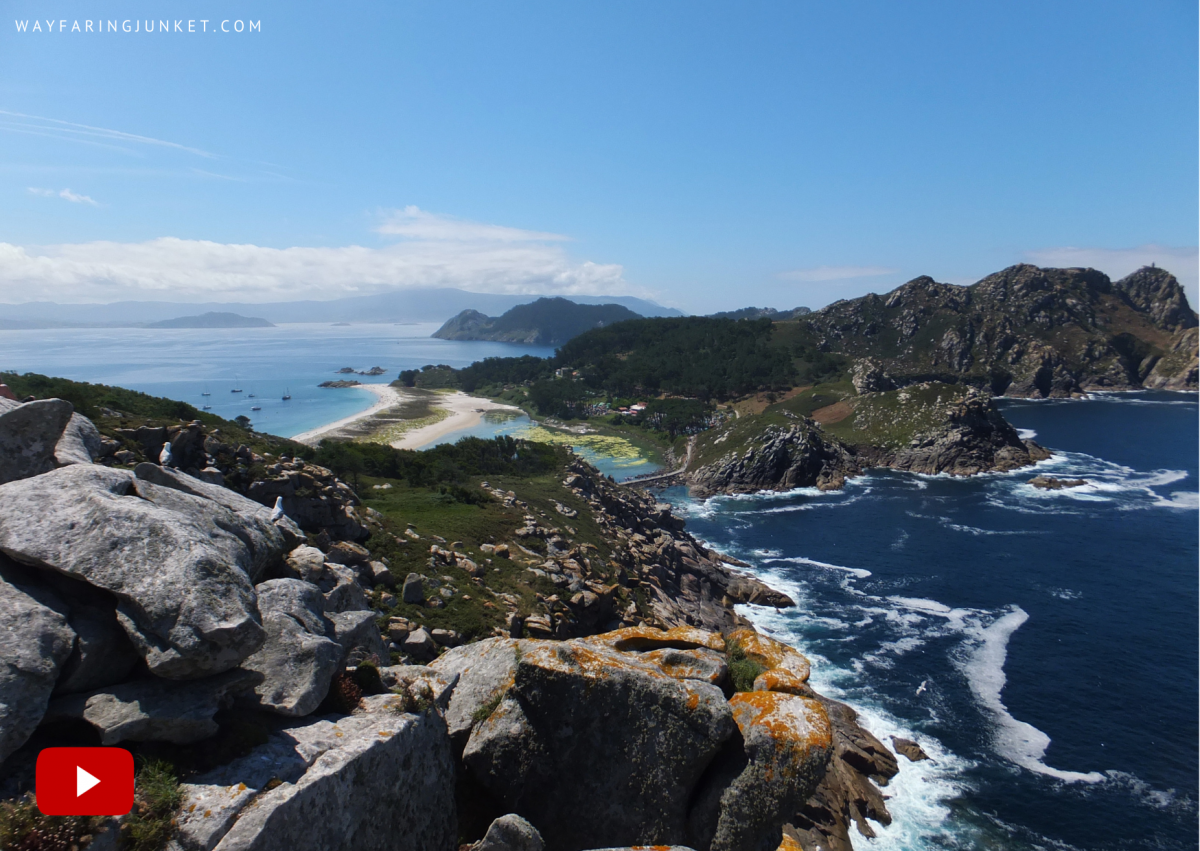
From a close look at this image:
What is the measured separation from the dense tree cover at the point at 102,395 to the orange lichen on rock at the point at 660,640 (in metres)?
39.7

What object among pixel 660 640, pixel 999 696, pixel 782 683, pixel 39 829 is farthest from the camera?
pixel 999 696

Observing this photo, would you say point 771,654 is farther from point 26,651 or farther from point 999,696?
point 999,696

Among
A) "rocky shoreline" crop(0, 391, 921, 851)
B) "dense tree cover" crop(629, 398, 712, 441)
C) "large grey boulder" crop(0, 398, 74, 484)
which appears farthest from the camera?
"dense tree cover" crop(629, 398, 712, 441)

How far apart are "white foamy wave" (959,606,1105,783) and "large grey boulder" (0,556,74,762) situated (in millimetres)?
46429

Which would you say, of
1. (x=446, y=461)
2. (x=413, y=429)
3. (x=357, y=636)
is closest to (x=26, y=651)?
(x=357, y=636)

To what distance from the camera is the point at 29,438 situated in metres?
11.1

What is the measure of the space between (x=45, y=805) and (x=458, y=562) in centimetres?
2444

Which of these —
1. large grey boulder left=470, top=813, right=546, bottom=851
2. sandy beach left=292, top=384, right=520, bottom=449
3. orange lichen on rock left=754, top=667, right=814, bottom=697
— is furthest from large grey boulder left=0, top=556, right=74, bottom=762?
sandy beach left=292, top=384, right=520, bottom=449

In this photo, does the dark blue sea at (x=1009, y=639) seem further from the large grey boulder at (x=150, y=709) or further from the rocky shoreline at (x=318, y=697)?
the large grey boulder at (x=150, y=709)

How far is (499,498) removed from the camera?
51562mm

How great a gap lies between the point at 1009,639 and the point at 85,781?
6087cm

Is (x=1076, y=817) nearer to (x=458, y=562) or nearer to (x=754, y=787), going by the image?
(x=754, y=787)

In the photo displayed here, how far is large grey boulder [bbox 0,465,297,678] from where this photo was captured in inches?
329

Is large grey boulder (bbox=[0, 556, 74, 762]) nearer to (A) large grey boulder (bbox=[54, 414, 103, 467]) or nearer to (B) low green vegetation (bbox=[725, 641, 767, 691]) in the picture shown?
(A) large grey boulder (bbox=[54, 414, 103, 467])
